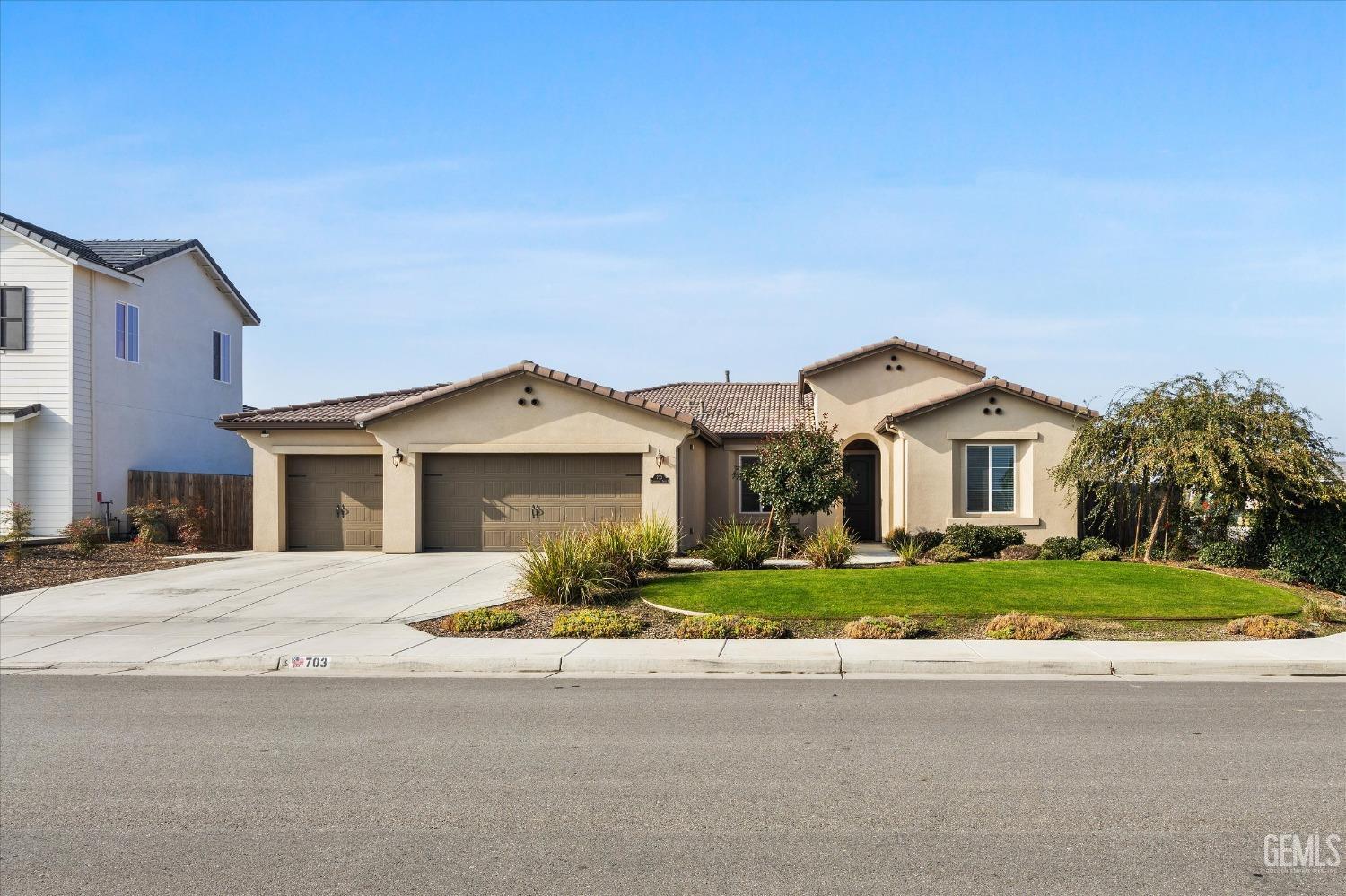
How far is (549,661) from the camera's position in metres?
11.3

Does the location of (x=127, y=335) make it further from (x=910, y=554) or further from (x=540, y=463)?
(x=910, y=554)

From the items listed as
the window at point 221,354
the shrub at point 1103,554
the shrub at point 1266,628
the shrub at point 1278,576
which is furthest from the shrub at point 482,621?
the window at point 221,354

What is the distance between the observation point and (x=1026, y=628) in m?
12.6

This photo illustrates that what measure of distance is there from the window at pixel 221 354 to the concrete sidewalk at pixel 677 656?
20.2 metres

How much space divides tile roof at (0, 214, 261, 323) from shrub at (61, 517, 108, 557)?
21.4ft

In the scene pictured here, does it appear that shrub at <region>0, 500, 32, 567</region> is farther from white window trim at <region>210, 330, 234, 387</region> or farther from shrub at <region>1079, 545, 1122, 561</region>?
shrub at <region>1079, 545, 1122, 561</region>

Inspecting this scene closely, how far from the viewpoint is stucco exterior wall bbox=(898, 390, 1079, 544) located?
23094mm

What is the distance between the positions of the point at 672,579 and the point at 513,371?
749 centimetres

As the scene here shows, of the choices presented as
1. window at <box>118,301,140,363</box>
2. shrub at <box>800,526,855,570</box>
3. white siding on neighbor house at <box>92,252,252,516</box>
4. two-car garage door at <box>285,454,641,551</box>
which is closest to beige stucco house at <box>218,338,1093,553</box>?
two-car garage door at <box>285,454,641,551</box>

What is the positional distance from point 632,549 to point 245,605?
598 centimetres

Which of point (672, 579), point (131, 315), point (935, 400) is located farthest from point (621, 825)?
point (131, 315)

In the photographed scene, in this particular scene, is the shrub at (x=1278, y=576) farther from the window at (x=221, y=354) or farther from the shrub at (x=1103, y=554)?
the window at (x=221, y=354)

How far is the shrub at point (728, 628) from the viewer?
12.7 metres

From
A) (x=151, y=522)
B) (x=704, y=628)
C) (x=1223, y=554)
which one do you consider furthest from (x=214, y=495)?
(x=1223, y=554)
